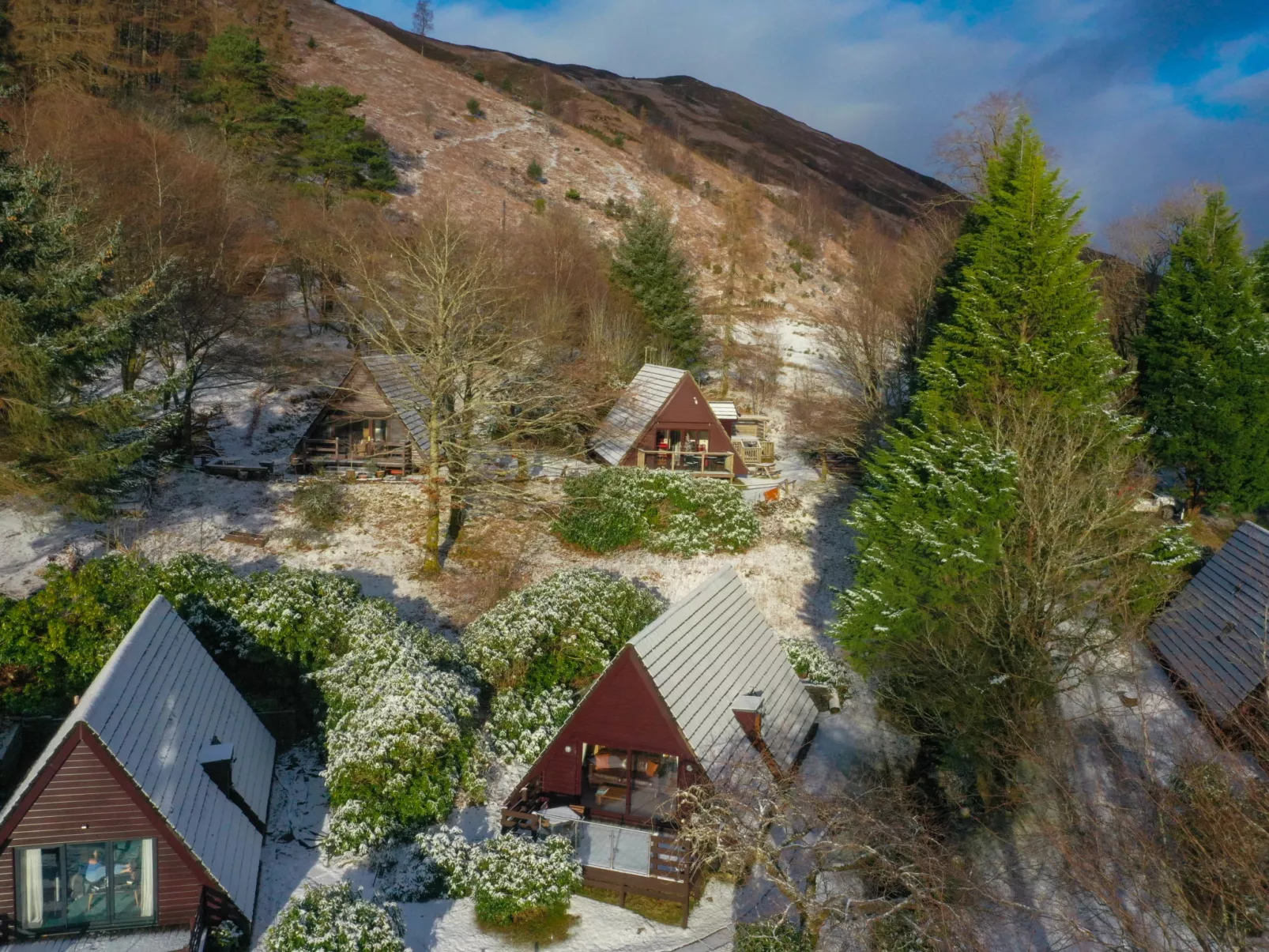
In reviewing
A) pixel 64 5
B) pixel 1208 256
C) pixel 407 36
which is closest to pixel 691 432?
pixel 1208 256

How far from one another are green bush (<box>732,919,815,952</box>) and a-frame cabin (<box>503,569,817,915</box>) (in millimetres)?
1402

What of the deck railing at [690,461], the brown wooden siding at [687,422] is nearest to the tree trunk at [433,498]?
the deck railing at [690,461]

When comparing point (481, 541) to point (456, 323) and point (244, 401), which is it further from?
point (244, 401)

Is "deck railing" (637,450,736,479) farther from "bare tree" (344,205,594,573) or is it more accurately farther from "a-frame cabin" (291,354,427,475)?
"a-frame cabin" (291,354,427,475)

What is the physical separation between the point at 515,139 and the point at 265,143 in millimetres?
37776

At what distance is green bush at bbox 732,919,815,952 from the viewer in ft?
42.2

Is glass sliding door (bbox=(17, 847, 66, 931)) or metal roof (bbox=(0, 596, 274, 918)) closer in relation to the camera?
glass sliding door (bbox=(17, 847, 66, 931))

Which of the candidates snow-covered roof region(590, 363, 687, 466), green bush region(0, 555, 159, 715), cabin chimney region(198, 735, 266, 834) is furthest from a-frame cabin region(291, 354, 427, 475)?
cabin chimney region(198, 735, 266, 834)

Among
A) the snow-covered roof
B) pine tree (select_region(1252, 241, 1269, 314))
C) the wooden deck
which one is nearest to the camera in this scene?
the wooden deck

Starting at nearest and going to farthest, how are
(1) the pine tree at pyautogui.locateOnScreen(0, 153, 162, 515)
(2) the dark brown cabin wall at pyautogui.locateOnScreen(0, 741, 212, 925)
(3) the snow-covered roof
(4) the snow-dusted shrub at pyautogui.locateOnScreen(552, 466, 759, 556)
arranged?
(2) the dark brown cabin wall at pyautogui.locateOnScreen(0, 741, 212, 925)
(1) the pine tree at pyautogui.locateOnScreen(0, 153, 162, 515)
(4) the snow-dusted shrub at pyautogui.locateOnScreen(552, 466, 759, 556)
(3) the snow-covered roof

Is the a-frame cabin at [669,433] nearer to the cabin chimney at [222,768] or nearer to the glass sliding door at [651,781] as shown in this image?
the glass sliding door at [651,781]

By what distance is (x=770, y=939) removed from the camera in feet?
42.4

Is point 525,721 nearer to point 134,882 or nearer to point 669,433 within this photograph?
point 134,882

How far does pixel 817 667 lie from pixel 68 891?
16.3m
